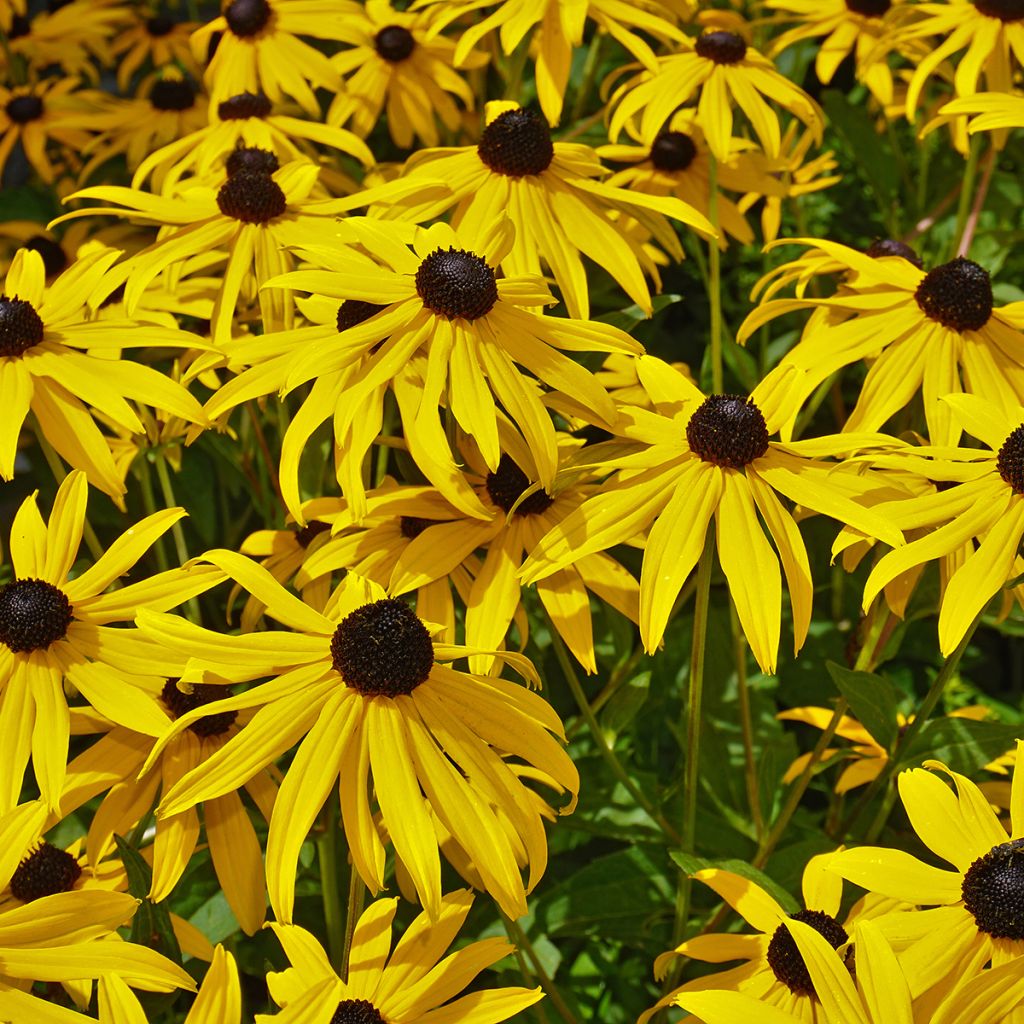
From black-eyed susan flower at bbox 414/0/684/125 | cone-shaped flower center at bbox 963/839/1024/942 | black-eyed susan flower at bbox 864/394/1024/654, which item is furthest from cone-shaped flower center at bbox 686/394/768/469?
black-eyed susan flower at bbox 414/0/684/125

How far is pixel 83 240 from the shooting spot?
2033 millimetres

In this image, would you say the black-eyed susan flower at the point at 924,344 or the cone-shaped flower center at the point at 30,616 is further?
the black-eyed susan flower at the point at 924,344

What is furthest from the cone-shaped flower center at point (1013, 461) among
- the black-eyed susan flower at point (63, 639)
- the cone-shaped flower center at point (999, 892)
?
the black-eyed susan flower at point (63, 639)

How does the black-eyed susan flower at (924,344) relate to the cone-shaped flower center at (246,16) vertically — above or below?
below

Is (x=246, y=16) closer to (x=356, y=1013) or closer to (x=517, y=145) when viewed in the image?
(x=517, y=145)

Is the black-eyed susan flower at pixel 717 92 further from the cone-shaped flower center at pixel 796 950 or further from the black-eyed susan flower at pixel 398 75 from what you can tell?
the cone-shaped flower center at pixel 796 950

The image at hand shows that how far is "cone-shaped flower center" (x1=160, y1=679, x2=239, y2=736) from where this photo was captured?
1099 mm

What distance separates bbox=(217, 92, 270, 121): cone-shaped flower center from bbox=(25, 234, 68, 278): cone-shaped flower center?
0.37 m

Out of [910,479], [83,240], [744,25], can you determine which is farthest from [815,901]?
[83,240]

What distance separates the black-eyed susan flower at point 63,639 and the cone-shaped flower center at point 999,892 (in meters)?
0.60

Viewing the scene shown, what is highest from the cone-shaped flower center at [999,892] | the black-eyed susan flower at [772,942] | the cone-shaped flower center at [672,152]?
the cone-shaped flower center at [672,152]

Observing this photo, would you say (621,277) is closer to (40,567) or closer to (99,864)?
(40,567)

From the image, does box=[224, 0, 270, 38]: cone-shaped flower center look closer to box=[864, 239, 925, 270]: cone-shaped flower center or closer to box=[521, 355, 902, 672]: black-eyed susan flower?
box=[864, 239, 925, 270]: cone-shaped flower center

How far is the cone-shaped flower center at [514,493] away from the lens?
1.17 metres
